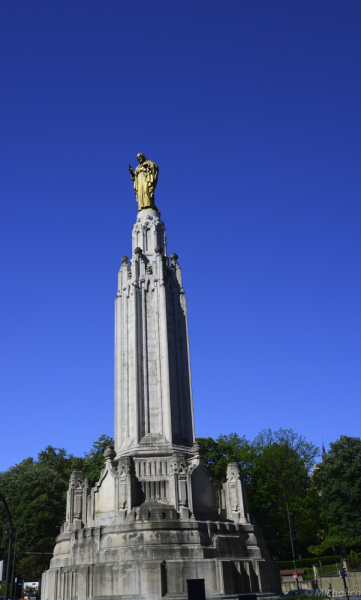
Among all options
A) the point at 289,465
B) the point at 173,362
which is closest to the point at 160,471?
the point at 173,362

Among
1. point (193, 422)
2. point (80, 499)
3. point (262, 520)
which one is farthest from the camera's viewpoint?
point (262, 520)

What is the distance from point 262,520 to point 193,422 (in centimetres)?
2452

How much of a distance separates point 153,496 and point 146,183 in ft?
60.7

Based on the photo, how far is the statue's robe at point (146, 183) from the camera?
105 ft

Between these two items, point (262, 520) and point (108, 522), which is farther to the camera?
point (262, 520)

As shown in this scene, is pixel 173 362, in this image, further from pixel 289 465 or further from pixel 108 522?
pixel 289 465

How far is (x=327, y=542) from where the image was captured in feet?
158

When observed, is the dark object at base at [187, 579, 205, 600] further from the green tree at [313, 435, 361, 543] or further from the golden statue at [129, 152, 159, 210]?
the green tree at [313, 435, 361, 543]

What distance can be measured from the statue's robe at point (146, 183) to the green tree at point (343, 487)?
35320mm

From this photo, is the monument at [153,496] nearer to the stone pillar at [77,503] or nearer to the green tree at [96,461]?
the stone pillar at [77,503]

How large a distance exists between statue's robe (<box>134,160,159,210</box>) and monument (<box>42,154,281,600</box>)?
1663 millimetres

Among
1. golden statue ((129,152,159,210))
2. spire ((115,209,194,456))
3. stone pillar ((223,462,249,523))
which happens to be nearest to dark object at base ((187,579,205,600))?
stone pillar ((223,462,249,523))

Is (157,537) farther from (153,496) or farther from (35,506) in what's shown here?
(35,506)

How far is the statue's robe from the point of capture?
105 ft
